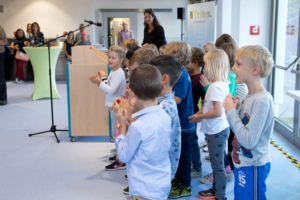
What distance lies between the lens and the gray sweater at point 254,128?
1692 mm

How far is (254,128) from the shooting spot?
1.70 m

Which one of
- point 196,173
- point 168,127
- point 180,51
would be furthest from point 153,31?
point 168,127

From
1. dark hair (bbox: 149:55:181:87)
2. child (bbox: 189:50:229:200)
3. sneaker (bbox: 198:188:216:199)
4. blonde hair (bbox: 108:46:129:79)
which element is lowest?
sneaker (bbox: 198:188:216:199)

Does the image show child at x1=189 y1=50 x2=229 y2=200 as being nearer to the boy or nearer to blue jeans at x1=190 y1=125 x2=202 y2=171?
the boy

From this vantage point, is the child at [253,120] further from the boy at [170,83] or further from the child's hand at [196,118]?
the child's hand at [196,118]

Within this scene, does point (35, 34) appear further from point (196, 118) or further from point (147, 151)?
point (147, 151)

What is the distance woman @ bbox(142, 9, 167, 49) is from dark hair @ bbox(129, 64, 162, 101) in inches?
118

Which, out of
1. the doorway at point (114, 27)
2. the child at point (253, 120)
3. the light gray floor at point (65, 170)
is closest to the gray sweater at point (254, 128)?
the child at point (253, 120)

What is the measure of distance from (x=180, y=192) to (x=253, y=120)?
3.77 ft

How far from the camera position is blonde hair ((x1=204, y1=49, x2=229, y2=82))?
2.38m

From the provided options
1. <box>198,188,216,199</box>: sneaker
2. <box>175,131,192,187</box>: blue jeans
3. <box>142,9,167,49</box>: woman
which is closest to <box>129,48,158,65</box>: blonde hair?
<box>175,131,192,187</box>: blue jeans

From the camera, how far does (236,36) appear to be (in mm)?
5156

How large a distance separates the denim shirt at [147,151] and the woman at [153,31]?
3040 mm

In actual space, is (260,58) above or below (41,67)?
above
